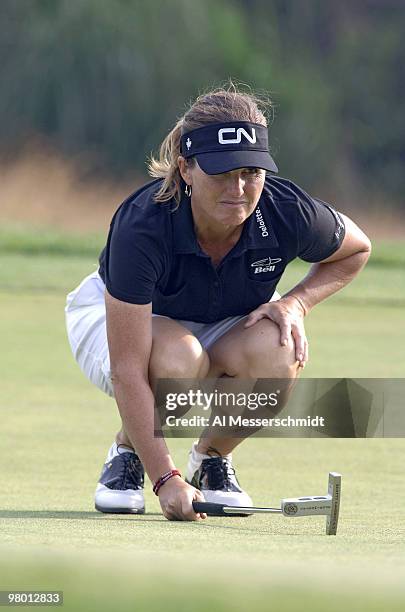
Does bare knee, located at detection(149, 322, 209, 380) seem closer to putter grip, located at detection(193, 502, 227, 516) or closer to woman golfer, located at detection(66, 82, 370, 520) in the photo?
woman golfer, located at detection(66, 82, 370, 520)

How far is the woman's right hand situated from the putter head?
310 mm

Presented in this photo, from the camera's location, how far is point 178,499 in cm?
410

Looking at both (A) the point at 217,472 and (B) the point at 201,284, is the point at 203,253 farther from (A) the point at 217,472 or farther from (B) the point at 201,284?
(A) the point at 217,472

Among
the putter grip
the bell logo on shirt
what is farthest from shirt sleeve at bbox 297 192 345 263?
the putter grip

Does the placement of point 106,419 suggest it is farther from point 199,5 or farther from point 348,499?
point 199,5

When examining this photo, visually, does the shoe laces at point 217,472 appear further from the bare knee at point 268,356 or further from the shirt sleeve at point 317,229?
the shirt sleeve at point 317,229

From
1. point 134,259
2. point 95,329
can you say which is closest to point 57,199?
point 95,329

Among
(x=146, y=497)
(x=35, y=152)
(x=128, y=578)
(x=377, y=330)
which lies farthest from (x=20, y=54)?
(x=128, y=578)

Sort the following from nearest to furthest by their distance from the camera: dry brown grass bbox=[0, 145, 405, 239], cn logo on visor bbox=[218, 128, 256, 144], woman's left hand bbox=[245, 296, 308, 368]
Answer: cn logo on visor bbox=[218, 128, 256, 144], woman's left hand bbox=[245, 296, 308, 368], dry brown grass bbox=[0, 145, 405, 239]

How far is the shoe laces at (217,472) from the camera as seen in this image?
4.61 m

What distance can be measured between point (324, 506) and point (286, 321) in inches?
34.3

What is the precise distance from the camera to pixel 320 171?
2352 centimetres

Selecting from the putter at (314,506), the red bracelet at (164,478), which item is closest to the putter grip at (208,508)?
the putter at (314,506)

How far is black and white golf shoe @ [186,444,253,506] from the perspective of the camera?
4488mm
